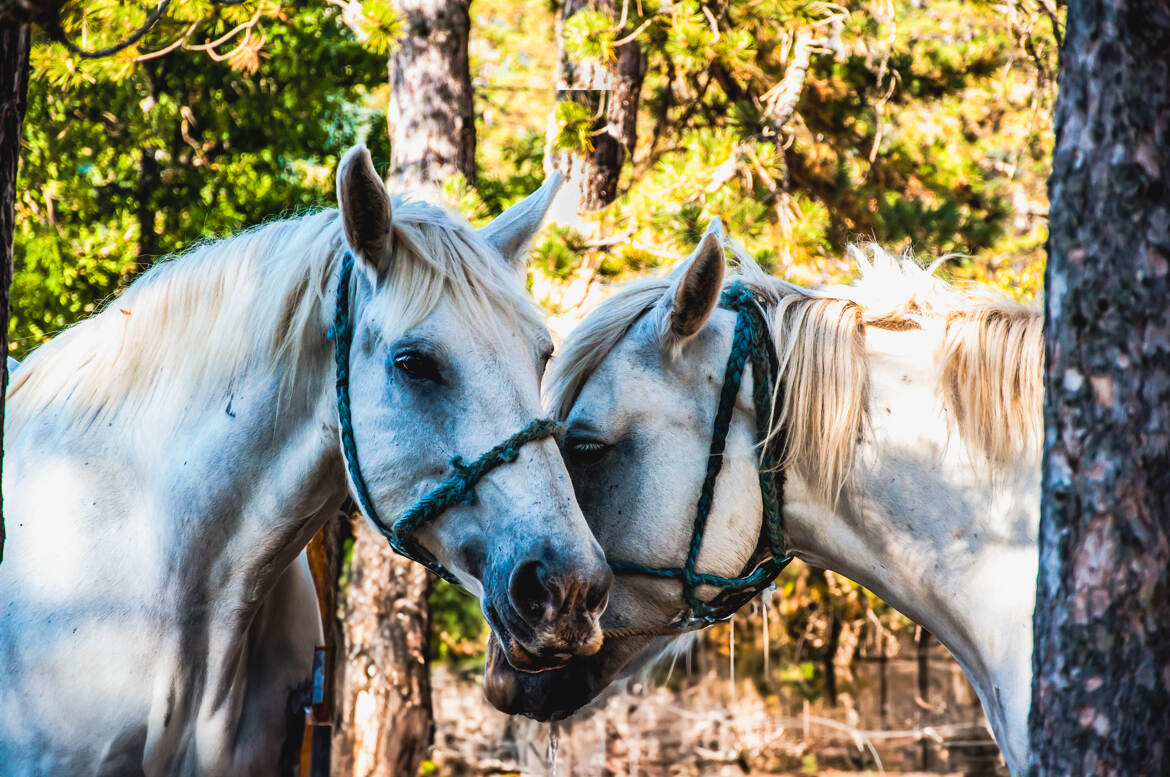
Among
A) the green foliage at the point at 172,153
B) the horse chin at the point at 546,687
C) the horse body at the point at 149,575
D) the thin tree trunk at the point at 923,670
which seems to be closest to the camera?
the horse body at the point at 149,575

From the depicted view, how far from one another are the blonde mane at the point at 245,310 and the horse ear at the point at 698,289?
0.38 m

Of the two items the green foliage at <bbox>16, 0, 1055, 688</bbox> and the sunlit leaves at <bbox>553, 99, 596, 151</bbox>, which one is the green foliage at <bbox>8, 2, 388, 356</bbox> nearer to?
the green foliage at <bbox>16, 0, 1055, 688</bbox>

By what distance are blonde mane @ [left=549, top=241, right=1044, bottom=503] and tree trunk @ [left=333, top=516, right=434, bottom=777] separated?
11.1ft

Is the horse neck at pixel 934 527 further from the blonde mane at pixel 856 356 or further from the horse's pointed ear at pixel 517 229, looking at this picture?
the horse's pointed ear at pixel 517 229

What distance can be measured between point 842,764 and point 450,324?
9171 mm

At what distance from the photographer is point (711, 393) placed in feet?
8.57

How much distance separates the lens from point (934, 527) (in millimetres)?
2447

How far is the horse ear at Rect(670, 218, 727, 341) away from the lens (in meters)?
2.46

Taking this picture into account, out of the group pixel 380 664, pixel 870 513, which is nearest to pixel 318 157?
pixel 380 664

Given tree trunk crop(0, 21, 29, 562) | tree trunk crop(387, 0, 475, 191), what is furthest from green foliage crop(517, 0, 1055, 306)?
tree trunk crop(0, 21, 29, 562)

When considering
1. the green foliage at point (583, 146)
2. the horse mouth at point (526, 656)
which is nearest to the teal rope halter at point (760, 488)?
the horse mouth at point (526, 656)

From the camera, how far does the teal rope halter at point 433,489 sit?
6.98 ft

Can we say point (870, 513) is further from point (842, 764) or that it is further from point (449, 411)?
point (842, 764)

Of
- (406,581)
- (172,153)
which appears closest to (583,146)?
(406,581)
